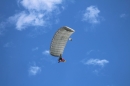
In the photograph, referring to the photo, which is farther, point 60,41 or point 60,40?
point 60,41

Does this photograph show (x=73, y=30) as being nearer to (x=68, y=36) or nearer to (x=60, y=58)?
(x=68, y=36)

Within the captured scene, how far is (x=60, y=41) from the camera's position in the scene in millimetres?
66438

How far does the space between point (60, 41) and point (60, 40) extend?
0.25 meters

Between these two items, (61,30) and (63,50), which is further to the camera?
(63,50)

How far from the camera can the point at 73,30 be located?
211ft

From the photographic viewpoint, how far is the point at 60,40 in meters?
66.2

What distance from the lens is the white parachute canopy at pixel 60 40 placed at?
64.4 metres

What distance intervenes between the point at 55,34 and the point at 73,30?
117 inches

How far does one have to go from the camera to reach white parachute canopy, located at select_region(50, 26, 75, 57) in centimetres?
6438

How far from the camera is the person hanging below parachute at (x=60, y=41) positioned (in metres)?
64.4

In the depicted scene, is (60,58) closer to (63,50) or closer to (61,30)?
(63,50)

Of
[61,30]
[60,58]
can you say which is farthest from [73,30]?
[60,58]

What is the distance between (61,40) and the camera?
6644 centimetres

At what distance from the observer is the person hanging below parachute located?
64438 millimetres
